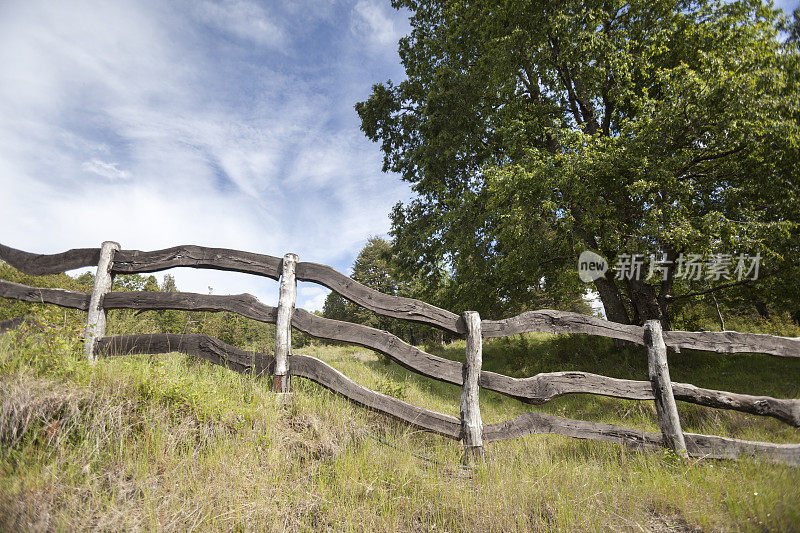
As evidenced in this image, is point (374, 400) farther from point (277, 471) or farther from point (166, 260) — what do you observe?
point (166, 260)

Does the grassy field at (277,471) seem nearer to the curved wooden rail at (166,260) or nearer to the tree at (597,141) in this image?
the curved wooden rail at (166,260)

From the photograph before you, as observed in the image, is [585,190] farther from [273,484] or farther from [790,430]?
[273,484]

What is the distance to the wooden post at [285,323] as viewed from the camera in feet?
14.1

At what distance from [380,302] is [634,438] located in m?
3.47

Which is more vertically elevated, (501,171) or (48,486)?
(501,171)

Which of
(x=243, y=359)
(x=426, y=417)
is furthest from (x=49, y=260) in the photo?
(x=426, y=417)

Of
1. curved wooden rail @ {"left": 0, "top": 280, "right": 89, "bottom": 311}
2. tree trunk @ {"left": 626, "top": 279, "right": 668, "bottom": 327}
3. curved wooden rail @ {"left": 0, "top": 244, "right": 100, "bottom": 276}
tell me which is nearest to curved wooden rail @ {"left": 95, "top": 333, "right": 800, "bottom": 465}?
curved wooden rail @ {"left": 0, "top": 280, "right": 89, "bottom": 311}

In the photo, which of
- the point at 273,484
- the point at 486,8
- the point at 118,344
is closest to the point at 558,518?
the point at 273,484

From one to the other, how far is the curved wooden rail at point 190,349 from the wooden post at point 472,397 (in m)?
2.48

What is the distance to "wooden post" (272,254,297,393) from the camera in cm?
429

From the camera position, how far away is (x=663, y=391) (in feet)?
13.8

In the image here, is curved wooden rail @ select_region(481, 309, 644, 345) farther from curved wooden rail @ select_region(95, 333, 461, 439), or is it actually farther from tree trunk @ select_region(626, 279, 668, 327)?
tree trunk @ select_region(626, 279, 668, 327)

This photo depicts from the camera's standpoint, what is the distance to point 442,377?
407 centimetres

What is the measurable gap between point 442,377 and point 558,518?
65.6 inches
